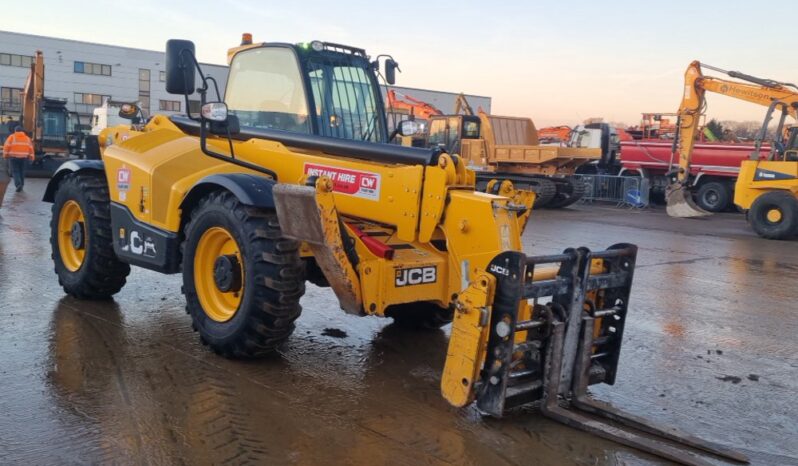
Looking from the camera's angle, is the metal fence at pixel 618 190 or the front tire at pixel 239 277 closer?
the front tire at pixel 239 277

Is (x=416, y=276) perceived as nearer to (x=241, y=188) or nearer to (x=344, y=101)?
(x=241, y=188)

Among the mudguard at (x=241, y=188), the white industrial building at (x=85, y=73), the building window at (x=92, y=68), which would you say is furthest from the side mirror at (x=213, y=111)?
the building window at (x=92, y=68)

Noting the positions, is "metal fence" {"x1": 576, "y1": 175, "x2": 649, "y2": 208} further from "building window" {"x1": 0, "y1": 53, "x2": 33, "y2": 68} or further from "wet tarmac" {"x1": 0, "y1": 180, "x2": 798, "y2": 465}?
"building window" {"x1": 0, "y1": 53, "x2": 33, "y2": 68}

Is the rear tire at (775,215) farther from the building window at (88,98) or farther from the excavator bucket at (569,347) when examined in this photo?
the building window at (88,98)

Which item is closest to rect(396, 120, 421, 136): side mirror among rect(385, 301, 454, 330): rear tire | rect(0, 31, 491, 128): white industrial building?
rect(385, 301, 454, 330): rear tire

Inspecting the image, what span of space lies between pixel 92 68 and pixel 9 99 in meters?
6.01

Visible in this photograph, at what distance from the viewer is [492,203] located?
14.8 ft

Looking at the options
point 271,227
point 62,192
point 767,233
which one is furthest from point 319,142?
point 767,233

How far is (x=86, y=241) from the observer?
644cm

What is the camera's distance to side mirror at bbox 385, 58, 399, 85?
638 cm

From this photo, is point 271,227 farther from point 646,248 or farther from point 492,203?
point 646,248

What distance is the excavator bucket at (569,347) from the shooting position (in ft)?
12.6

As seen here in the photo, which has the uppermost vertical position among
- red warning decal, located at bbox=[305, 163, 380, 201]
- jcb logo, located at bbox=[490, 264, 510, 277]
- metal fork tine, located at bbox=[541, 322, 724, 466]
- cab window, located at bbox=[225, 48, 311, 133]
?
cab window, located at bbox=[225, 48, 311, 133]

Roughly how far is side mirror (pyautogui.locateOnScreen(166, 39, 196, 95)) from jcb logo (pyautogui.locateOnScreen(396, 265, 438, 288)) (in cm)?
209
